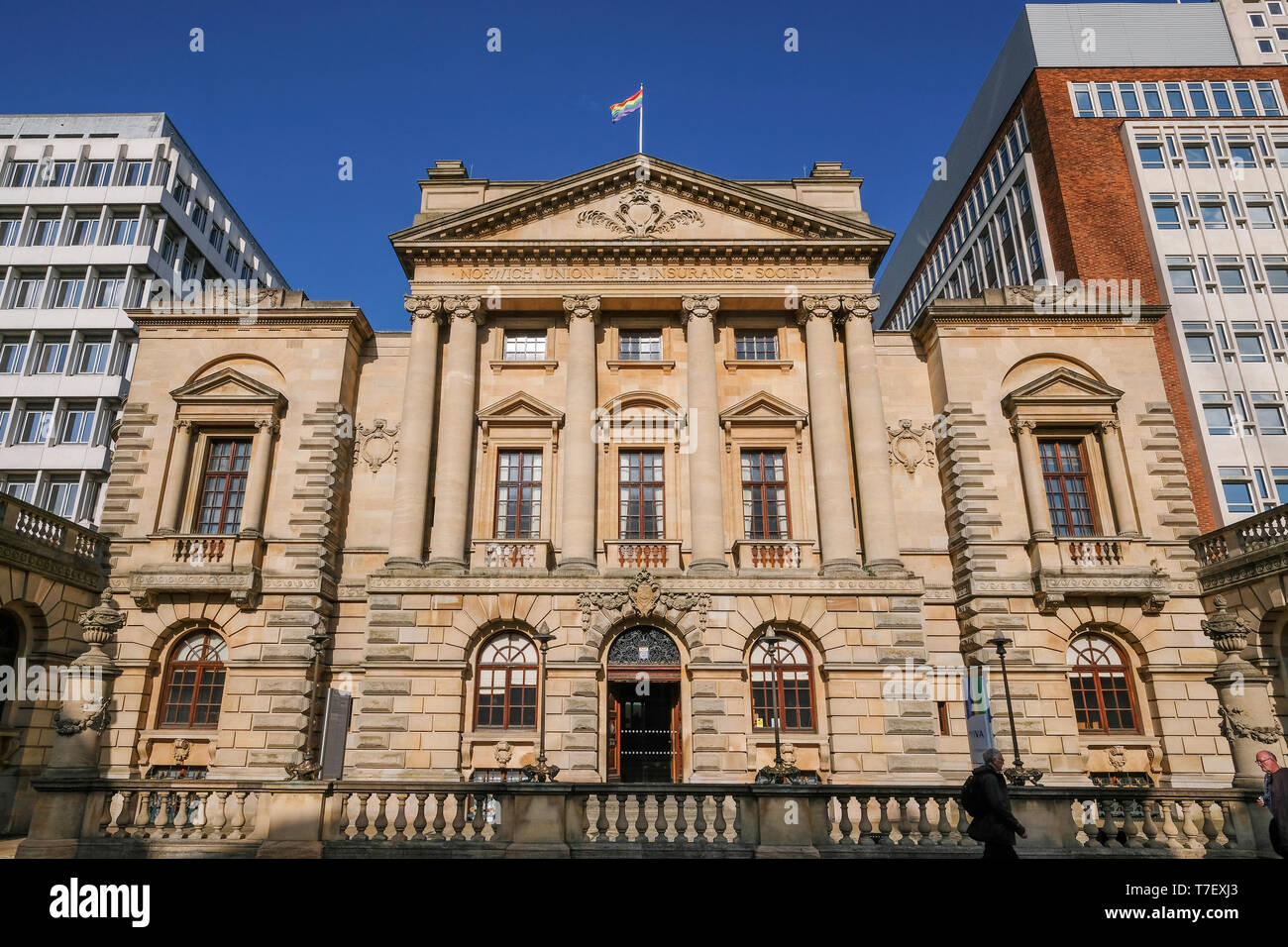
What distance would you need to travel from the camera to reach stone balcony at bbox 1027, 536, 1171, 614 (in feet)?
81.8

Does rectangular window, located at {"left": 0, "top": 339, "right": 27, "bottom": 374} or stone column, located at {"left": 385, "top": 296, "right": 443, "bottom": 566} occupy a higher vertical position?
rectangular window, located at {"left": 0, "top": 339, "right": 27, "bottom": 374}

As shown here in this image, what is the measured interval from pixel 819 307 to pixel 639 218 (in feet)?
24.9

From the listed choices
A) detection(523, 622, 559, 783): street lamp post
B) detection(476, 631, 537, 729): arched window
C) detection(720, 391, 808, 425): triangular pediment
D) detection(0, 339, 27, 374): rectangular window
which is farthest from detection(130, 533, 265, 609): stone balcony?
detection(0, 339, 27, 374): rectangular window

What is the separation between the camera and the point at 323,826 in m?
14.0

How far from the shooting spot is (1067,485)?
27.8 m

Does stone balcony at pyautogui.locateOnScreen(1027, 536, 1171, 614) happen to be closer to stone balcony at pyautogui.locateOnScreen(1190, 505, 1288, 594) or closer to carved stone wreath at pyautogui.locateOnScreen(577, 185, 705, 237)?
stone balcony at pyautogui.locateOnScreen(1190, 505, 1288, 594)

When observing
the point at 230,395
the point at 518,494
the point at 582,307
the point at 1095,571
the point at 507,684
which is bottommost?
the point at 507,684

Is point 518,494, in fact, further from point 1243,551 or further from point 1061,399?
point 1243,551

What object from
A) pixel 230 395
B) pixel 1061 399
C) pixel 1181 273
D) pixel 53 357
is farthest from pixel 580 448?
pixel 53 357

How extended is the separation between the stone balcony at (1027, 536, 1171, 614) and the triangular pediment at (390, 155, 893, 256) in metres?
12.4

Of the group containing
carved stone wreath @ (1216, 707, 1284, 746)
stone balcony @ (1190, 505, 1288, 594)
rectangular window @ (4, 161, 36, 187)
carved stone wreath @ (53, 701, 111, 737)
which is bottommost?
carved stone wreath @ (1216, 707, 1284, 746)
